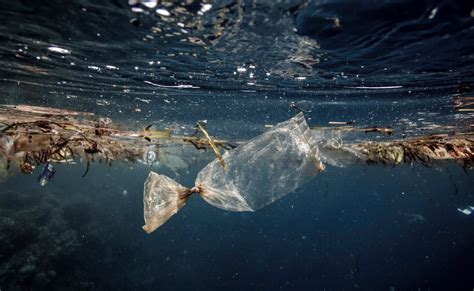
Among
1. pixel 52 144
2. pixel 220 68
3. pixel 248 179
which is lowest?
pixel 248 179

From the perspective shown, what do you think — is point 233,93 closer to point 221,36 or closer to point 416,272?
point 221,36

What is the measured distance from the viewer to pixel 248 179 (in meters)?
4.58

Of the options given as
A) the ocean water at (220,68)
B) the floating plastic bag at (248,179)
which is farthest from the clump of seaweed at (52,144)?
the ocean water at (220,68)

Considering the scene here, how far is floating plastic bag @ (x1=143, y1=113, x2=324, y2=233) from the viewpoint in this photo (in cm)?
449

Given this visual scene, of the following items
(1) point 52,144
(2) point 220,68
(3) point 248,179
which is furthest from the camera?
(2) point 220,68

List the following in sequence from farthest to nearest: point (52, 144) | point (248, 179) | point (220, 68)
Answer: point (220, 68) < point (52, 144) < point (248, 179)

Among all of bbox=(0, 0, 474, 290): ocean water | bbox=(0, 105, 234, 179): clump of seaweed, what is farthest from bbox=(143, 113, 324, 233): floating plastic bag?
bbox=(0, 0, 474, 290): ocean water

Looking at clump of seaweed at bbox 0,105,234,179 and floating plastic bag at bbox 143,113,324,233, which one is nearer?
floating plastic bag at bbox 143,113,324,233

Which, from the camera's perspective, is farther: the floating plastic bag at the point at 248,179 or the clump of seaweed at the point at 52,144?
the clump of seaweed at the point at 52,144

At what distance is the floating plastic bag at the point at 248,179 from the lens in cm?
449

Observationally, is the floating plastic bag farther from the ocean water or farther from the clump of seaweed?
the ocean water

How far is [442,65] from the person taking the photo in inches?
326

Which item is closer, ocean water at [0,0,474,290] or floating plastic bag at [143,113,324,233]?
floating plastic bag at [143,113,324,233]

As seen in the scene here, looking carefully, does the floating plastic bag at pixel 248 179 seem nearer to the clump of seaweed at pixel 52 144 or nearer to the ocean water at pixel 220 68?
the clump of seaweed at pixel 52 144
